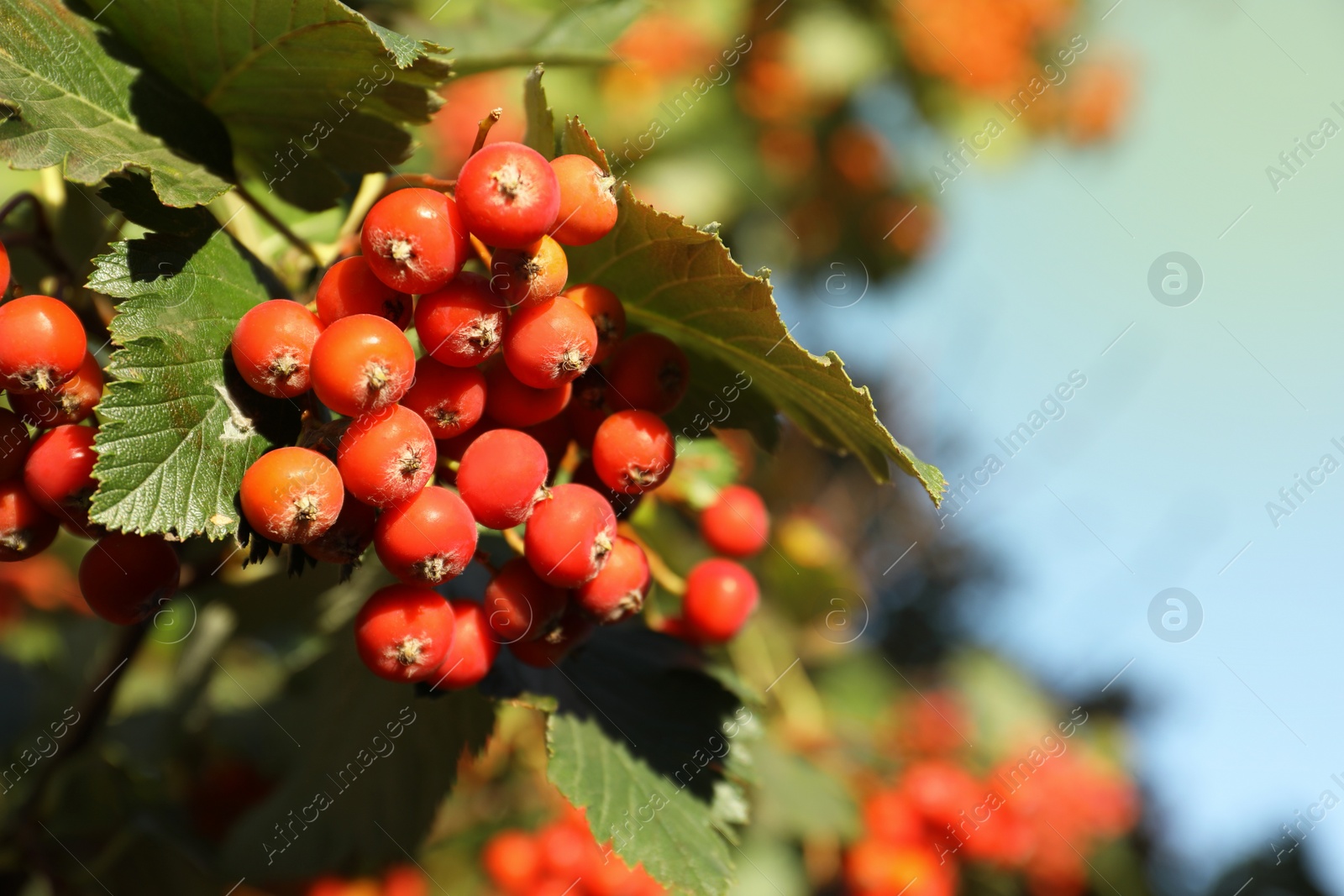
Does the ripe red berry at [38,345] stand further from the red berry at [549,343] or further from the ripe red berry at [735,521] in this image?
the ripe red berry at [735,521]

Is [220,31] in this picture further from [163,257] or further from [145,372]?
[145,372]

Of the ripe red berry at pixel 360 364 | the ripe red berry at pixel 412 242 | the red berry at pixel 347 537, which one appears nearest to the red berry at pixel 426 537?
the red berry at pixel 347 537

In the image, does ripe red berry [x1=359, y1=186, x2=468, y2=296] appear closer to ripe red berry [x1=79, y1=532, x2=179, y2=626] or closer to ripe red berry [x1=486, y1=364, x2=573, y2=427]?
ripe red berry [x1=486, y1=364, x2=573, y2=427]

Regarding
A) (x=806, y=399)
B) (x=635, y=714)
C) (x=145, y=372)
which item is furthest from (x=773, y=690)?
(x=145, y=372)

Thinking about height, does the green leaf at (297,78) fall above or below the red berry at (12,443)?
above

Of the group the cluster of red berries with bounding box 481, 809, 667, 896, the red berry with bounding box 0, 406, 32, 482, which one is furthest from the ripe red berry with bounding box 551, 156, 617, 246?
the cluster of red berries with bounding box 481, 809, 667, 896

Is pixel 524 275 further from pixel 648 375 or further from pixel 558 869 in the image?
pixel 558 869

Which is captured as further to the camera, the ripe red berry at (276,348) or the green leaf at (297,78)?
the green leaf at (297,78)
